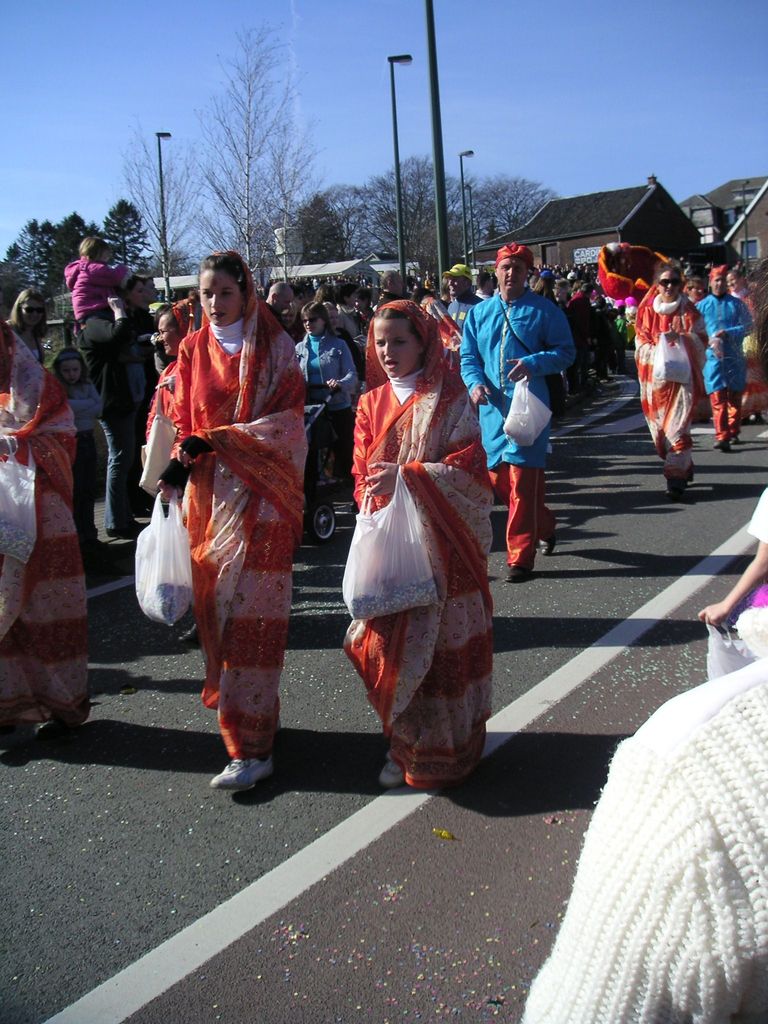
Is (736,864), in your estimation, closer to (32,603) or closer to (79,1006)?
(79,1006)

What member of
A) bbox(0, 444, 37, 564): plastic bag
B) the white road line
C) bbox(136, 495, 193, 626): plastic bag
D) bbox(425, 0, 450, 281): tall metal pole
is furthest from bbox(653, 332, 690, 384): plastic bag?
bbox(0, 444, 37, 564): plastic bag

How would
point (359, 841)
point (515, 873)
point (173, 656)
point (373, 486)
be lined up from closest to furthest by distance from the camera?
point (515, 873) → point (359, 841) → point (373, 486) → point (173, 656)

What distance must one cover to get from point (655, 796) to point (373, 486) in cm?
237

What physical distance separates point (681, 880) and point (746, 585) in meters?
1.21

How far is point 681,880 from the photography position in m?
1.17

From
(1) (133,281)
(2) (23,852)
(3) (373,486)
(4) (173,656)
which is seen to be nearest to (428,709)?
(3) (373,486)

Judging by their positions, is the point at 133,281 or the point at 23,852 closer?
the point at 23,852

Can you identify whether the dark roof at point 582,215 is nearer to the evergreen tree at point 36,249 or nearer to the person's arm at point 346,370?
the evergreen tree at point 36,249

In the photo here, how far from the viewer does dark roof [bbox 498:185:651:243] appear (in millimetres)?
69312

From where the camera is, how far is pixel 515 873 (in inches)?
121

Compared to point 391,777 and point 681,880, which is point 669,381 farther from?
point 681,880

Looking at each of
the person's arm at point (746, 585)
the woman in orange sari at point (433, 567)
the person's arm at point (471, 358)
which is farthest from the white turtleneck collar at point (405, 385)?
the person's arm at point (471, 358)

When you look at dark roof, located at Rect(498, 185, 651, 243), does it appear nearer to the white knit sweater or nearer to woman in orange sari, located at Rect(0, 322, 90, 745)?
woman in orange sari, located at Rect(0, 322, 90, 745)

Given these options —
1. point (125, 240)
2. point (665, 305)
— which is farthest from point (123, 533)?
point (125, 240)
